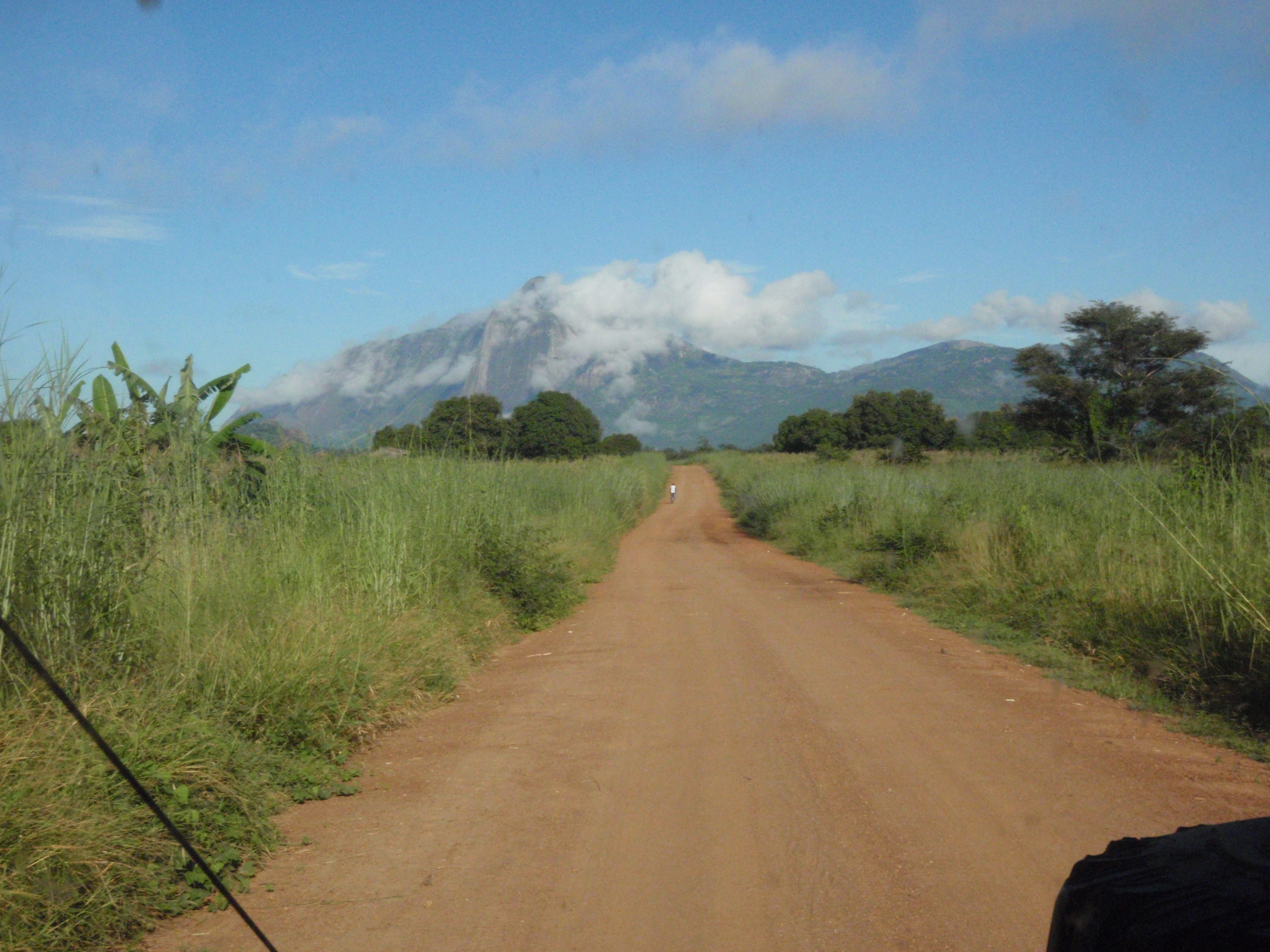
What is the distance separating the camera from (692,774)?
210 inches

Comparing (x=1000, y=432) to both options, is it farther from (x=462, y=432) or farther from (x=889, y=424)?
(x=462, y=432)

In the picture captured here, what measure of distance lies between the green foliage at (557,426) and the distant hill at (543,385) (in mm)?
3517

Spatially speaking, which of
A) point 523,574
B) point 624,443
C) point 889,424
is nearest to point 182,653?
point 523,574

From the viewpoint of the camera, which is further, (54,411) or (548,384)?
(548,384)

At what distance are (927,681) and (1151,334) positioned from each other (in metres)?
16.1

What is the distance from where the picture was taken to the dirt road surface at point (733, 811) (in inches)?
144

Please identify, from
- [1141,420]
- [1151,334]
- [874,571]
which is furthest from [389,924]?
[1151,334]

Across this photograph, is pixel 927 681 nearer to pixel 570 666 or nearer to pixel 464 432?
pixel 570 666

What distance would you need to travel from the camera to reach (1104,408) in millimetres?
19156

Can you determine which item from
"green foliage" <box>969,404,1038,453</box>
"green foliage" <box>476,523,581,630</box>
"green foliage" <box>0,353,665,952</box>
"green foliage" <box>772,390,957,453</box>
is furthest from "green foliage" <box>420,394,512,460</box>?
"green foliage" <box>772,390,957,453</box>

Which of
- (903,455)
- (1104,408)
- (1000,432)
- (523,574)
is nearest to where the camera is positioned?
(523,574)

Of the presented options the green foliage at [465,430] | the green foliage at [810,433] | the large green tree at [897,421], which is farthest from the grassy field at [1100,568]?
the green foliage at [810,433]

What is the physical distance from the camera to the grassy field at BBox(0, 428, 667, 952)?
356cm

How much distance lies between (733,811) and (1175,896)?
3.49 m
